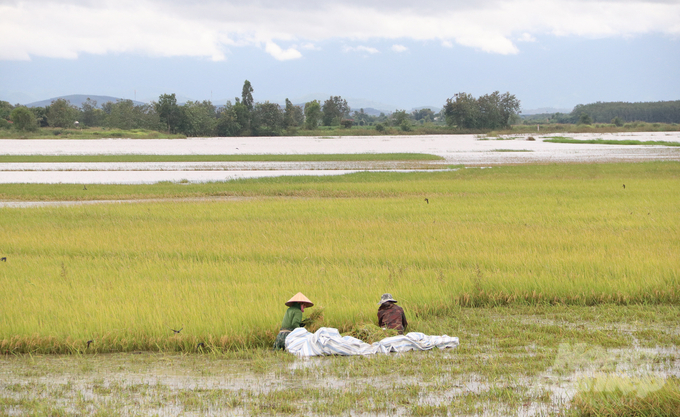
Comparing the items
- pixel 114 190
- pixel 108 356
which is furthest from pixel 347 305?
pixel 114 190

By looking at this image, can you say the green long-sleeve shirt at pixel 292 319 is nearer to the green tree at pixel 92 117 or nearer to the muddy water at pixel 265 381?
the muddy water at pixel 265 381

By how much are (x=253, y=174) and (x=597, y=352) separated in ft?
102

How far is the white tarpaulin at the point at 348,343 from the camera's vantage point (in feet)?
21.6

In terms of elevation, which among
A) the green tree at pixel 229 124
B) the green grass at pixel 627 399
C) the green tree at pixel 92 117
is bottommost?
the green grass at pixel 627 399

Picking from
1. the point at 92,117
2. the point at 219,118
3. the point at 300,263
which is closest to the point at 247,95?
the point at 219,118

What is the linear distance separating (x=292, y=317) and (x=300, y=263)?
435 cm

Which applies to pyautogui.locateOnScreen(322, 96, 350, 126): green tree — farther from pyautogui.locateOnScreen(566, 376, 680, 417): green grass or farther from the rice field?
pyautogui.locateOnScreen(566, 376, 680, 417): green grass

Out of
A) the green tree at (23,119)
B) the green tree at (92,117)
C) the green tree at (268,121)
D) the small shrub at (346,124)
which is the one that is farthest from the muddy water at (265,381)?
the small shrub at (346,124)

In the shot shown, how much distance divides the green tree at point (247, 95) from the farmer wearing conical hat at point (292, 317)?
12985cm

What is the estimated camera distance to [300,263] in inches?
444

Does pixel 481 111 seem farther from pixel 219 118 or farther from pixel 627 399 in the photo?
pixel 627 399

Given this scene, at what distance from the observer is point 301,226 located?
15.9 meters

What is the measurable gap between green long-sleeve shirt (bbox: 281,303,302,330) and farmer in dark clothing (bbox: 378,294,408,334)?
103 centimetres

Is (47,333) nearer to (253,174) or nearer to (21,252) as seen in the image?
(21,252)
